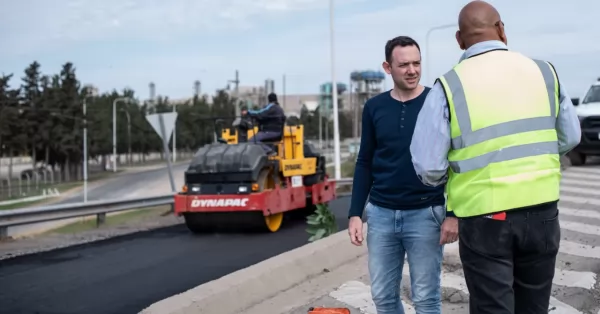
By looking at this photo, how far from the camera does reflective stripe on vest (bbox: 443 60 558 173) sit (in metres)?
3.02

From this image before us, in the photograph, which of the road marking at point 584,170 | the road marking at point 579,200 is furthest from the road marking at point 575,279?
the road marking at point 584,170

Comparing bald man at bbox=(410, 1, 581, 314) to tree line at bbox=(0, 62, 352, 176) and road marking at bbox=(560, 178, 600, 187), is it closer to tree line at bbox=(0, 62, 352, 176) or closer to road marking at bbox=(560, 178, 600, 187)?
road marking at bbox=(560, 178, 600, 187)

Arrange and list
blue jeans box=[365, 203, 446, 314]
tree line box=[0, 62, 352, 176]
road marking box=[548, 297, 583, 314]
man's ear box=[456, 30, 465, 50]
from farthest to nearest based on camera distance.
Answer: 1. tree line box=[0, 62, 352, 176]
2. road marking box=[548, 297, 583, 314]
3. blue jeans box=[365, 203, 446, 314]
4. man's ear box=[456, 30, 465, 50]

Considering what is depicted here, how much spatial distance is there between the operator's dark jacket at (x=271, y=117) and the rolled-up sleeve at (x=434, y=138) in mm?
10935

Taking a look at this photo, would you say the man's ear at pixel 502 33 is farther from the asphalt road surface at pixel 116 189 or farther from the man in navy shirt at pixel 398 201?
the asphalt road surface at pixel 116 189

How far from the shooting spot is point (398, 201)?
400cm

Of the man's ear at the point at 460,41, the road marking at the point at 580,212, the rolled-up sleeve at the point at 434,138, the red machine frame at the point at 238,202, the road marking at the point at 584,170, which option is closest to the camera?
the rolled-up sleeve at the point at 434,138

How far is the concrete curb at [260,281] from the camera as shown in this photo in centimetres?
530

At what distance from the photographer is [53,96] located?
52.8 meters

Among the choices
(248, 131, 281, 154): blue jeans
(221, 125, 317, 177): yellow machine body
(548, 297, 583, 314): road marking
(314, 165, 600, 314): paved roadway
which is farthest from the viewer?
(248, 131, 281, 154): blue jeans

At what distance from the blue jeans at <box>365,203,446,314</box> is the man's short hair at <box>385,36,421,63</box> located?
2.80 feet

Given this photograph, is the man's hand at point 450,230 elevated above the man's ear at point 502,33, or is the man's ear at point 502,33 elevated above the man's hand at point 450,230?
the man's ear at point 502,33

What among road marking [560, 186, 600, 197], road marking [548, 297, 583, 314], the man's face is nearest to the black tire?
road marking [560, 186, 600, 197]

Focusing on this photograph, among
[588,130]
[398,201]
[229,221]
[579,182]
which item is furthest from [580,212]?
[588,130]
